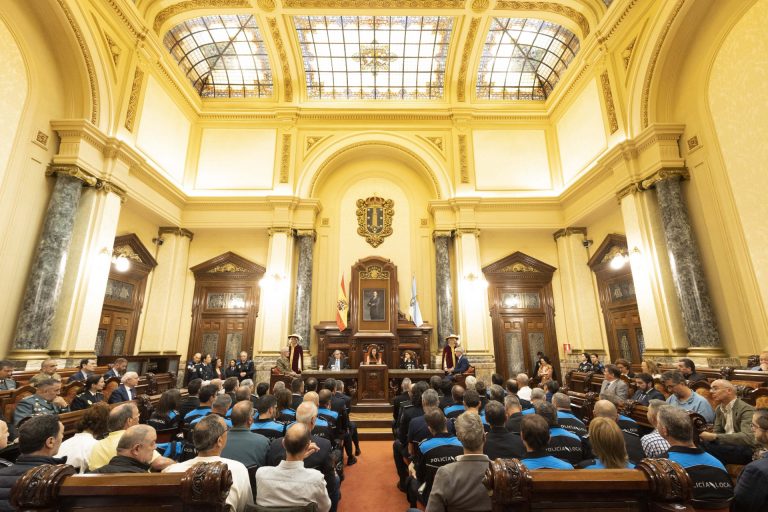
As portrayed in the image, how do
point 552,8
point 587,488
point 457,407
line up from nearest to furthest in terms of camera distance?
point 587,488 < point 457,407 < point 552,8

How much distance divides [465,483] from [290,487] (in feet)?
3.12

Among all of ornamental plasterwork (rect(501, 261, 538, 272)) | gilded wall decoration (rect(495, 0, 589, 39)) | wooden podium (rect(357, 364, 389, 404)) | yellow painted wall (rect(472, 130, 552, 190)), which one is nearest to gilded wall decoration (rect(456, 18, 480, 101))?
gilded wall decoration (rect(495, 0, 589, 39))

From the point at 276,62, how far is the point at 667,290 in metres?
11.3

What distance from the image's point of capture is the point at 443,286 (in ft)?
34.0

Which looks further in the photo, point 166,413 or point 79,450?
point 166,413

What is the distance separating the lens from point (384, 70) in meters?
11.5

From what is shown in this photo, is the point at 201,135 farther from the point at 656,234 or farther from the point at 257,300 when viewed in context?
the point at 656,234

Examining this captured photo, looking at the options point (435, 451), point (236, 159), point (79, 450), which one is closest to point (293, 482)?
point (435, 451)

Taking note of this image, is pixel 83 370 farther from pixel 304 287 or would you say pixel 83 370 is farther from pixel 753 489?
pixel 753 489

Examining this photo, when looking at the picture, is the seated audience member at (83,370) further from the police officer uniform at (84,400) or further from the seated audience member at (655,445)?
the seated audience member at (655,445)

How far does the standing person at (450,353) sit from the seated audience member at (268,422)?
5763 millimetres

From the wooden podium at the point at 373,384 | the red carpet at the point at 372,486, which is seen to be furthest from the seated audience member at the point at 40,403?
the wooden podium at the point at 373,384

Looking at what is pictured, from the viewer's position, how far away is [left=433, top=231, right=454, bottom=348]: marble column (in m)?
10.0

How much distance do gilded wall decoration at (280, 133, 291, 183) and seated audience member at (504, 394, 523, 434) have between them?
29.9 ft
